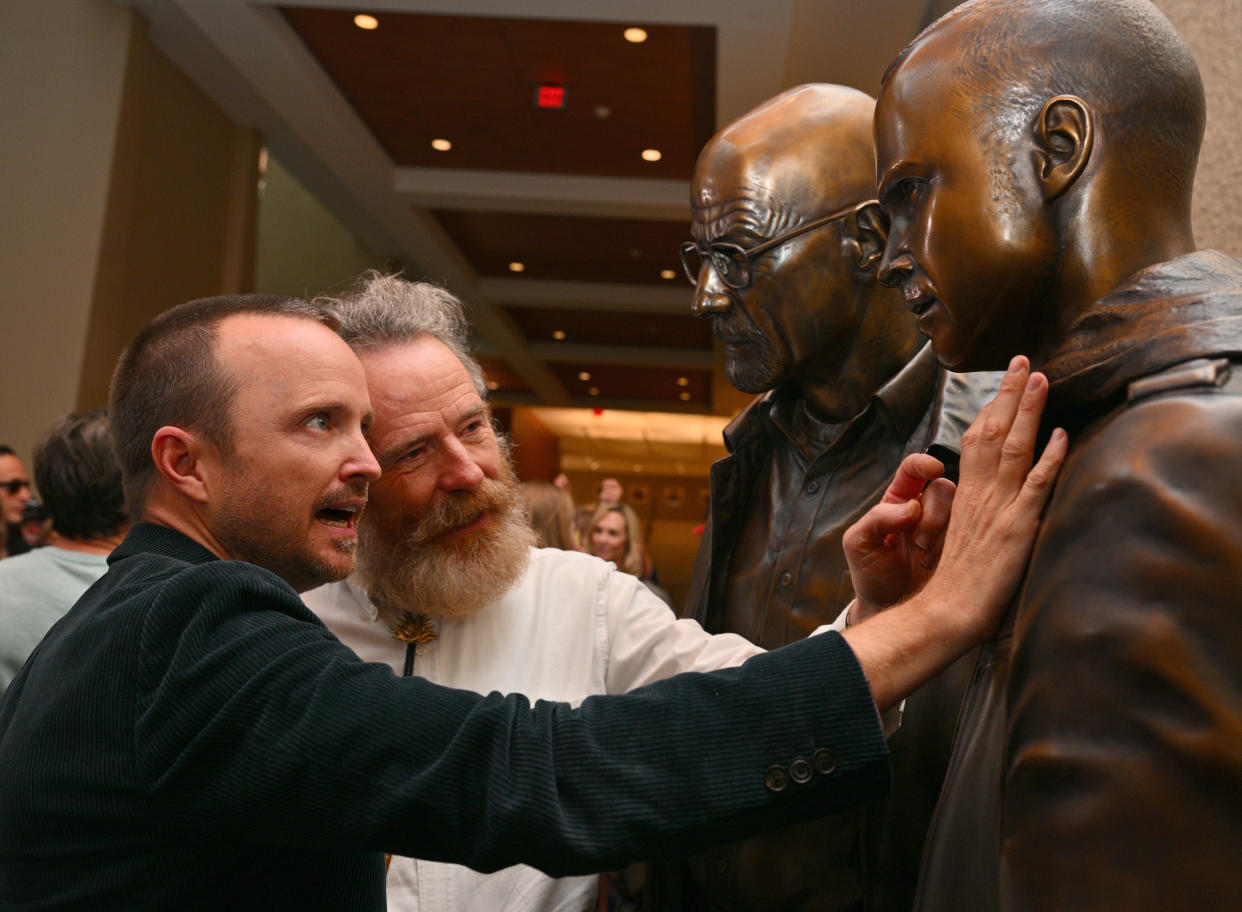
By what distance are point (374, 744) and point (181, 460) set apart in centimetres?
64

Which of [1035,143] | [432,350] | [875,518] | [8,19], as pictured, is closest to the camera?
[1035,143]

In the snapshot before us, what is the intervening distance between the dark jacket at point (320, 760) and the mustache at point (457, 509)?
35.0 inches

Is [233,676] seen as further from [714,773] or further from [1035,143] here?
[1035,143]

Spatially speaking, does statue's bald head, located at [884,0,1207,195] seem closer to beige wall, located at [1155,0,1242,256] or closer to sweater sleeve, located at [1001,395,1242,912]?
sweater sleeve, located at [1001,395,1242,912]

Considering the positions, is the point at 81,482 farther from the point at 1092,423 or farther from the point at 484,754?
the point at 1092,423

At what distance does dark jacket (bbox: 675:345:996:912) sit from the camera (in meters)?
1.57

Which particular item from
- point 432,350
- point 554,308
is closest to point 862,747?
point 432,350

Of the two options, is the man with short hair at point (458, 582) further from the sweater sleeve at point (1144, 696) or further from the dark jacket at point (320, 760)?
the sweater sleeve at point (1144, 696)

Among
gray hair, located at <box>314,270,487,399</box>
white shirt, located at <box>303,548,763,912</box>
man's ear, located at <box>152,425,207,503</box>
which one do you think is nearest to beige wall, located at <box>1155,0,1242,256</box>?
white shirt, located at <box>303,548,763,912</box>

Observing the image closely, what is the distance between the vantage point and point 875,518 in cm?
142

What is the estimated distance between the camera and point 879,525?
1.42 m

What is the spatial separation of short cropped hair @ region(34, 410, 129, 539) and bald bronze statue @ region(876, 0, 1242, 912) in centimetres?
268

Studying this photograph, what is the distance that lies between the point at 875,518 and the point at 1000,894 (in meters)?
0.52

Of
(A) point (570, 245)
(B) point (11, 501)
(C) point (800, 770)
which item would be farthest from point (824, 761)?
(A) point (570, 245)
